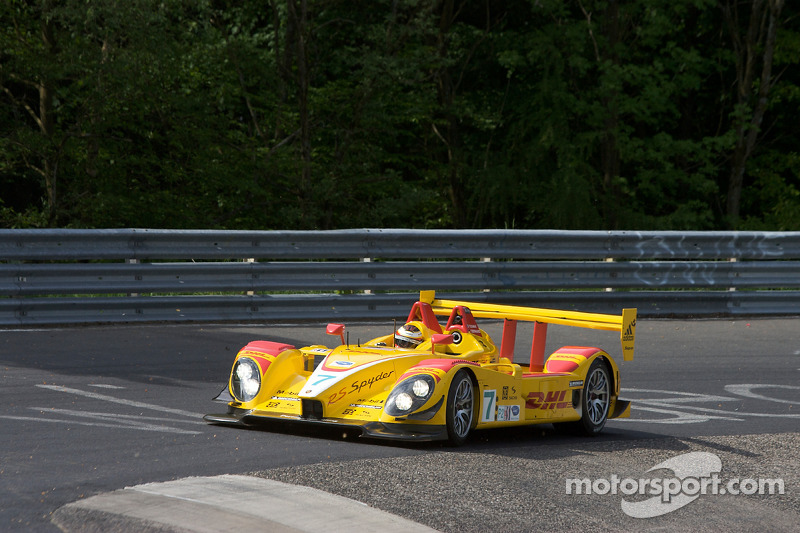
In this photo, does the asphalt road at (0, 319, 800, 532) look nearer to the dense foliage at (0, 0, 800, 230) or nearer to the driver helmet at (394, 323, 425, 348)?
the driver helmet at (394, 323, 425, 348)

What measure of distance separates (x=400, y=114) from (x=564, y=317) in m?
14.6

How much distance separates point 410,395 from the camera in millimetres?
7035

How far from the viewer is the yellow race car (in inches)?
278

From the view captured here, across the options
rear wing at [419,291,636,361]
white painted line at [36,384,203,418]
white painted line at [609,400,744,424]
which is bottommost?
white painted line at [36,384,203,418]

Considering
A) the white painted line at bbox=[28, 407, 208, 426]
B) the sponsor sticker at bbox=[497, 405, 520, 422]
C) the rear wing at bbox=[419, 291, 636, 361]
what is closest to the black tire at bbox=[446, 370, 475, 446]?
the sponsor sticker at bbox=[497, 405, 520, 422]

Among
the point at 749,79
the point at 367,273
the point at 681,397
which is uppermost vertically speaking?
the point at 749,79

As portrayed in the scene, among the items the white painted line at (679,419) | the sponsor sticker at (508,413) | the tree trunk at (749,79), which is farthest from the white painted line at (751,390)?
the tree trunk at (749,79)

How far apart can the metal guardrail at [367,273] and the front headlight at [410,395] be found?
610 cm

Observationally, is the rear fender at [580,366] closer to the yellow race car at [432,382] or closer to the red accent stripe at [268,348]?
the yellow race car at [432,382]

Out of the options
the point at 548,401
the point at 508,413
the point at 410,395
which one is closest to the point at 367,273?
the point at 548,401

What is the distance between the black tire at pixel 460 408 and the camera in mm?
7051

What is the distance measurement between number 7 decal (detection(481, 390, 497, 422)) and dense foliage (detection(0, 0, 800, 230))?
11489 mm

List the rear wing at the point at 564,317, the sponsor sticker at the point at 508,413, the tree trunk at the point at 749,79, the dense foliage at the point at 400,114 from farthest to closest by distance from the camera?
the tree trunk at the point at 749,79 < the dense foliage at the point at 400,114 < the rear wing at the point at 564,317 < the sponsor sticker at the point at 508,413

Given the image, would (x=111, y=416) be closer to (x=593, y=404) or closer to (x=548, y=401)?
(x=548, y=401)
